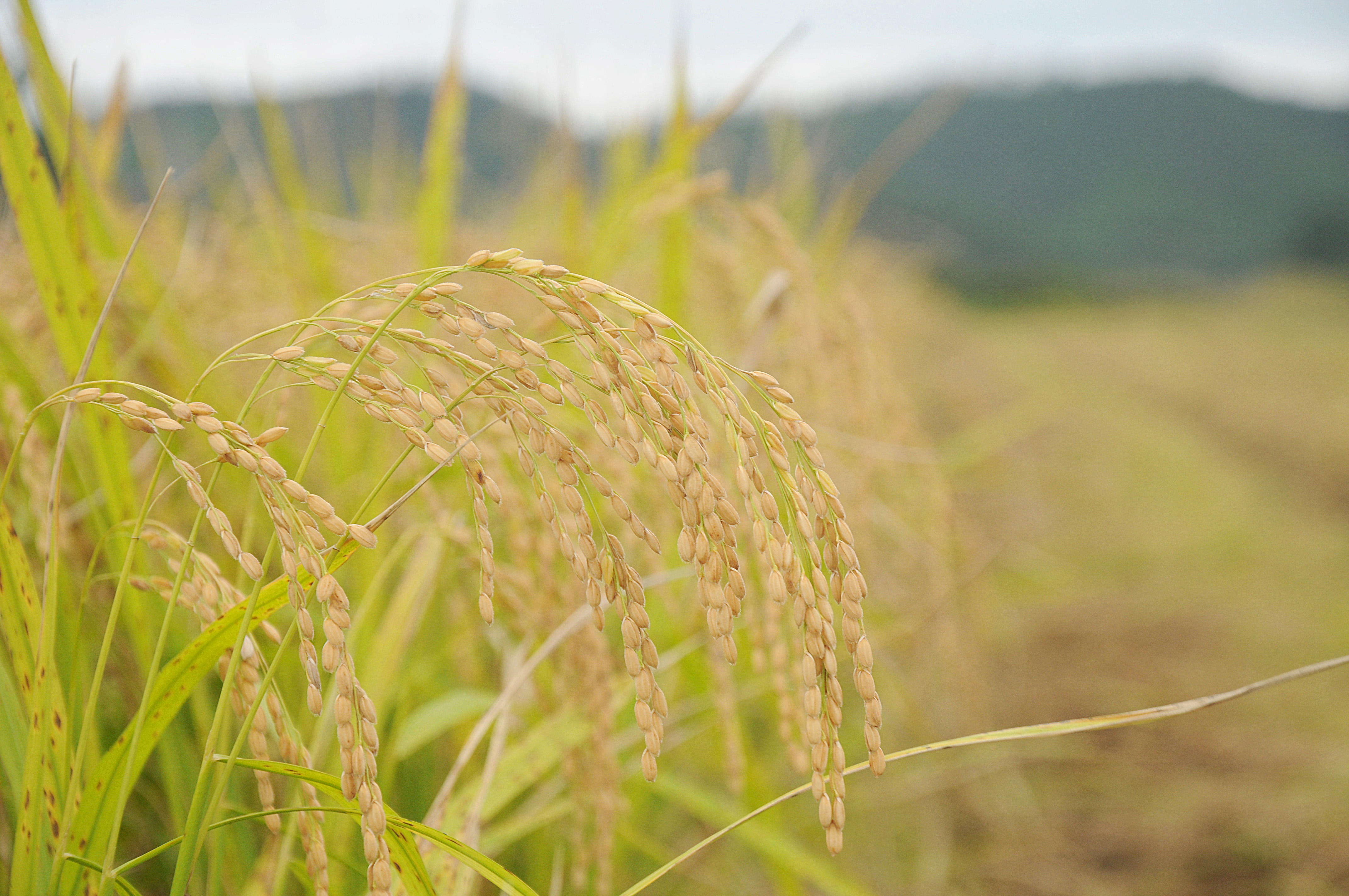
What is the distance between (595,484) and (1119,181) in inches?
888

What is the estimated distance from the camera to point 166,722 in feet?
2.18

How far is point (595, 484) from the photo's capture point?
0.53 m

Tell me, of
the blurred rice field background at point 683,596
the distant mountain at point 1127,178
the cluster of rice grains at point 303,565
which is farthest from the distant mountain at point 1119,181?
the cluster of rice grains at point 303,565

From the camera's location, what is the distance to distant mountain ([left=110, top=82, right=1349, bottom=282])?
1588cm

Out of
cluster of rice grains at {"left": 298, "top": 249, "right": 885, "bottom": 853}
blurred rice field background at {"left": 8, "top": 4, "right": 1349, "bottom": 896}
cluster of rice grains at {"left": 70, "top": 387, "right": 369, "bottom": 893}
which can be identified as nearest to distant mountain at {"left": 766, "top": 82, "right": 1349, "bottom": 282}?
blurred rice field background at {"left": 8, "top": 4, "right": 1349, "bottom": 896}

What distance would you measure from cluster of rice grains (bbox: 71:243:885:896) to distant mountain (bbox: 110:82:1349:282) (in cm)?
1174

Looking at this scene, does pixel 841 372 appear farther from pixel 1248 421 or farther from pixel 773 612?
pixel 1248 421

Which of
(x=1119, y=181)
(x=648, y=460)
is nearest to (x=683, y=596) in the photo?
(x=648, y=460)

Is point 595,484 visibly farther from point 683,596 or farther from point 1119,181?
point 1119,181

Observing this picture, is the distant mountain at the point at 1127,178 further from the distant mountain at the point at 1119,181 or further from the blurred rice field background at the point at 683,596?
the blurred rice field background at the point at 683,596

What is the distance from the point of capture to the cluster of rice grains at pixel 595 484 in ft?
1.70

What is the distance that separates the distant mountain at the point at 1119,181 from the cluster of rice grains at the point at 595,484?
11742mm

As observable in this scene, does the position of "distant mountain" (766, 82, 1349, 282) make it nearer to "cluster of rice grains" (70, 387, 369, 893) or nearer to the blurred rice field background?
the blurred rice field background

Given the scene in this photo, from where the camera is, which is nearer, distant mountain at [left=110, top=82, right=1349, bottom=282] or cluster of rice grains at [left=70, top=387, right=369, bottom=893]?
cluster of rice grains at [left=70, top=387, right=369, bottom=893]
